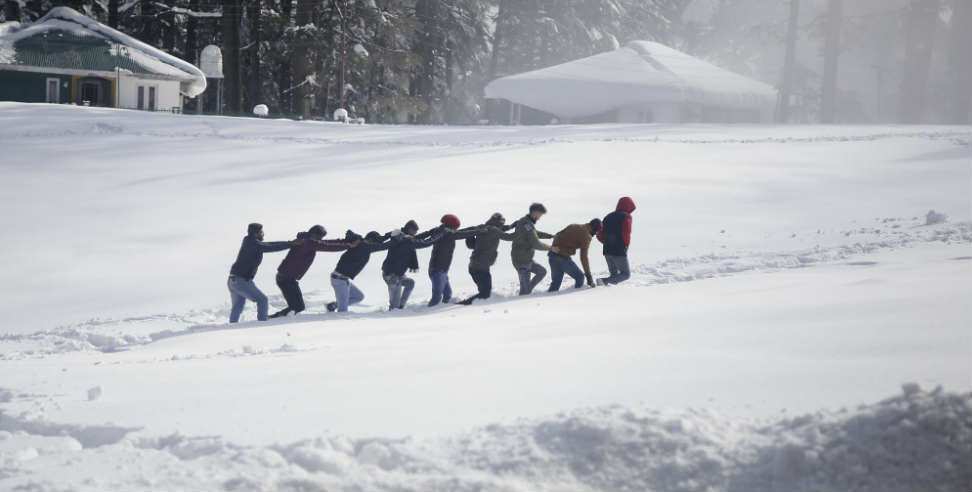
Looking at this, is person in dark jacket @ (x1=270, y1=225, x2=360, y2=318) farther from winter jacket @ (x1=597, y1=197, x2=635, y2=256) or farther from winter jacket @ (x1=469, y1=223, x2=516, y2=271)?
winter jacket @ (x1=597, y1=197, x2=635, y2=256)

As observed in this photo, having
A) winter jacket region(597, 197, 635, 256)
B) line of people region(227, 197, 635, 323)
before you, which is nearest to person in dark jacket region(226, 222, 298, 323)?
line of people region(227, 197, 635, 323)

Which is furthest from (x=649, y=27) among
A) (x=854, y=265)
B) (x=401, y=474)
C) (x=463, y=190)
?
(x=401, y=474)

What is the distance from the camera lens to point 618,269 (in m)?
13.5

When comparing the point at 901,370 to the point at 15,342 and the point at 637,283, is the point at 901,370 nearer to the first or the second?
the point at 637,283

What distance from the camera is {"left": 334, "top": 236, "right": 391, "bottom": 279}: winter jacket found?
1233cm

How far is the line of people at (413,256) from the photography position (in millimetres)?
11938

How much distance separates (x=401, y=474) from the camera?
5.24 meters

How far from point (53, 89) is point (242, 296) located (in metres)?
31.9

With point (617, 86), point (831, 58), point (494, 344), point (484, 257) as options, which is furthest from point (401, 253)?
point (831, 58)

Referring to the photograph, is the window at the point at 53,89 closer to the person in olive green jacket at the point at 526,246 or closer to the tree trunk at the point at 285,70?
the tree trunk at the point at 285,70

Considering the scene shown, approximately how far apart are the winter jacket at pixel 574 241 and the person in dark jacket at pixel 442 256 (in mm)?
1423

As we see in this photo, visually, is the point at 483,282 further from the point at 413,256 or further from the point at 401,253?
the point at 401,253

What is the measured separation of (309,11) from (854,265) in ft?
119

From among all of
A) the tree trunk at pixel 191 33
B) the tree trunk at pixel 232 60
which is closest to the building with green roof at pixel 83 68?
the tree trunk at pixel 232 60
